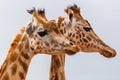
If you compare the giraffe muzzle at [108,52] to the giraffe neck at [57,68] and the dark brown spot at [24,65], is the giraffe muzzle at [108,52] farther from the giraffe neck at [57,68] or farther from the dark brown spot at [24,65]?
the dark brown spot at [24,65]

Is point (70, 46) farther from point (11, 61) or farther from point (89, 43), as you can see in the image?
point (89, 43)

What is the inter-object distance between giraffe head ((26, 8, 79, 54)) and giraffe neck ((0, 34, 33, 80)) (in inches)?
6.9

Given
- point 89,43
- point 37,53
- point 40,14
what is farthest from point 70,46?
point 89,43

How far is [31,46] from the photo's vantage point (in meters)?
8.72

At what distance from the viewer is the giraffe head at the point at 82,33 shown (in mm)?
10188

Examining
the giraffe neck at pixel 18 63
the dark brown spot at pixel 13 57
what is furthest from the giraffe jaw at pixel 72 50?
the dark brown spot at pixel 13 57

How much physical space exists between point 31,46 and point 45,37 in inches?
13.8

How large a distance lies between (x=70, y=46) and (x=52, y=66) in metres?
2.16

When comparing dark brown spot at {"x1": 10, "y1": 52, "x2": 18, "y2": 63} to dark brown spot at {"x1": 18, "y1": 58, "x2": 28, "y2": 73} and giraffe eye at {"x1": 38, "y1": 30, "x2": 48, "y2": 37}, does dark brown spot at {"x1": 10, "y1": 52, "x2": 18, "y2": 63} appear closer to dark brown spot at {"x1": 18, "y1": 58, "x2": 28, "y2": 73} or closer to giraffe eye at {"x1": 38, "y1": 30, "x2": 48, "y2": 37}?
dark brown spot at {"x1": 18, "y1": 58, "x2": 28, "y2": 73}

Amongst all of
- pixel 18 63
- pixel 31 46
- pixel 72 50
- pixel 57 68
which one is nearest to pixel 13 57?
pixel 18 63

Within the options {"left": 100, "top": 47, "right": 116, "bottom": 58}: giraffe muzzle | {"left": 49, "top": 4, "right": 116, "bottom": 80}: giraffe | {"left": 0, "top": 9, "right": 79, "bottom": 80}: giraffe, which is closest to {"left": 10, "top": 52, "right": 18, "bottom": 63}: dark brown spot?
{"left": 0, "top": 9, "right": 79, "bottom": 80}: giraffe

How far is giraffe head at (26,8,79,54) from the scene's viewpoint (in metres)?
8.45

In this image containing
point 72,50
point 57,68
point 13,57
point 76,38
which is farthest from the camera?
point 76,38

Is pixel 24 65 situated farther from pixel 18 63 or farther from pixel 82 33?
pixel 82 33
